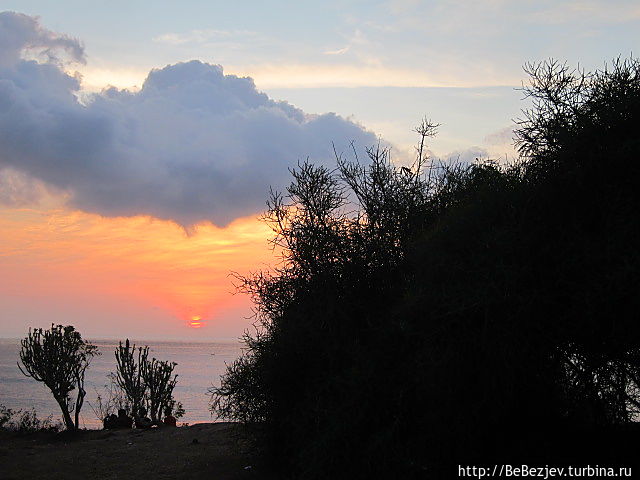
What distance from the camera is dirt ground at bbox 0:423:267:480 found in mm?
15055

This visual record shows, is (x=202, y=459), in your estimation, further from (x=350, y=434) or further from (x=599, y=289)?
(x=599, y=289)

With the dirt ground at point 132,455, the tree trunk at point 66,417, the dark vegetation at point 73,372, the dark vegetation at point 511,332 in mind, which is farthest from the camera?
the dark vegetation at point 73,372

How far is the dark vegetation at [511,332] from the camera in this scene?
32.6 feet

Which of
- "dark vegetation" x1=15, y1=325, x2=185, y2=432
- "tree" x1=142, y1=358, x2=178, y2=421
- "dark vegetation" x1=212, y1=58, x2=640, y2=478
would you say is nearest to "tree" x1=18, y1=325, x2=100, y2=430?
"dark vegetation" x1=15, y1=325, x2=185, y2=432

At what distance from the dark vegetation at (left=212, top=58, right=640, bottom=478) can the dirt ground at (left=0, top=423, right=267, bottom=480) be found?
341cm

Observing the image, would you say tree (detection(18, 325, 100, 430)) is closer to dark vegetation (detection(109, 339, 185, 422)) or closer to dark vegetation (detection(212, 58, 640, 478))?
dark vegetation (detection(109, 339, 185, 422))

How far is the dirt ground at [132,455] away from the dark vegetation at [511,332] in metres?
3.41

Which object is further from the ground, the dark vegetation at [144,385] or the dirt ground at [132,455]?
the dark vegetation at [144,385]

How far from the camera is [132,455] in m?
17.6

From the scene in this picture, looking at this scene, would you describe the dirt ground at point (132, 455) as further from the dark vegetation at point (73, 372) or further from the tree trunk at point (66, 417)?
the dark vegetation at point (73, 372)

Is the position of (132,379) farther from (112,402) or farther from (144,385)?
(112,402)

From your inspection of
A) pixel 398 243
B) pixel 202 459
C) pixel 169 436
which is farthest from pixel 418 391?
pixel 169 436

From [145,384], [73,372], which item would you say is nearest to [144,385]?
[145,384]

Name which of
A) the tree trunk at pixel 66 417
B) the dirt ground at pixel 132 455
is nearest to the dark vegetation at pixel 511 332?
the dirt ground at pixel 132 455
